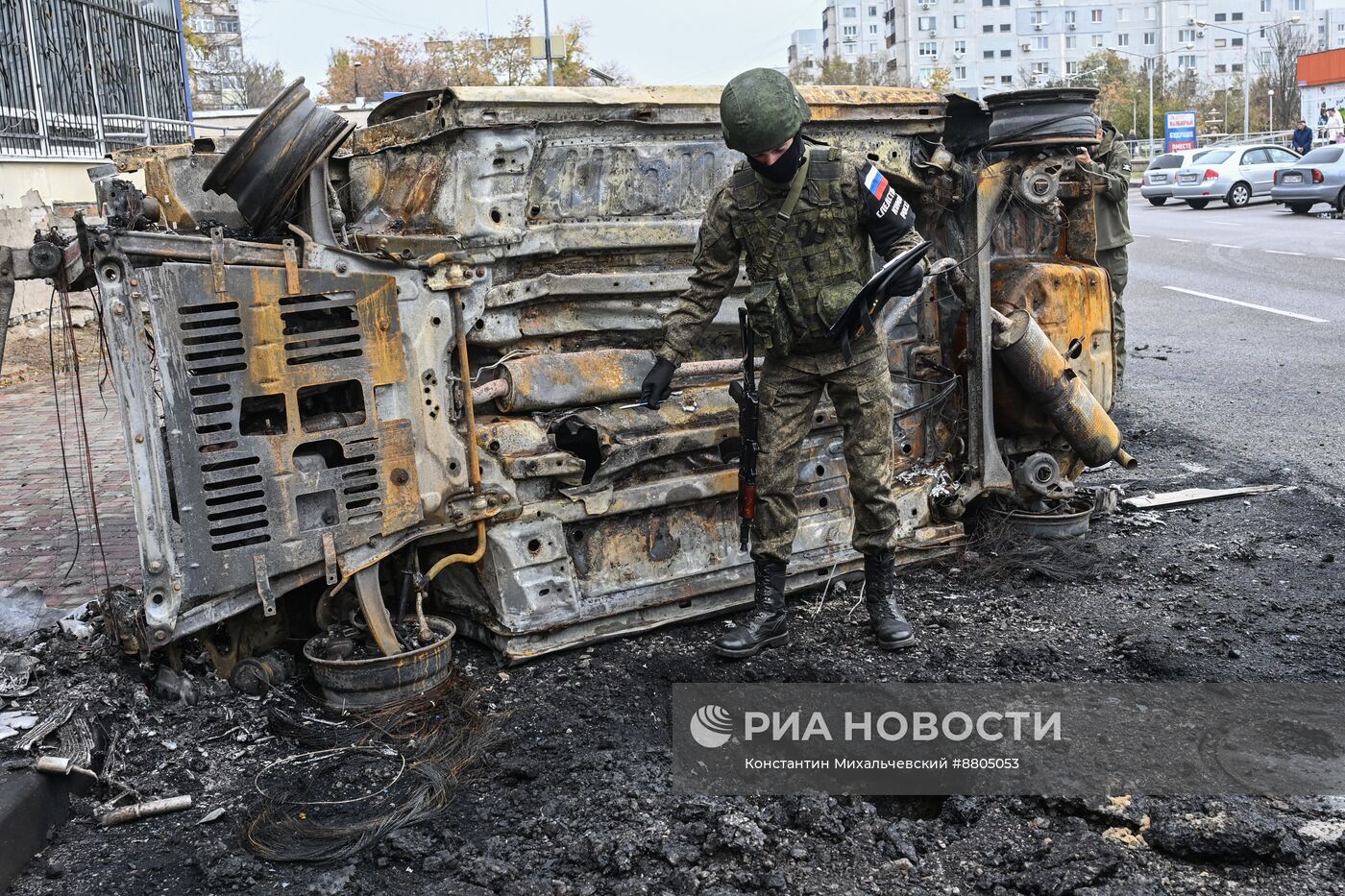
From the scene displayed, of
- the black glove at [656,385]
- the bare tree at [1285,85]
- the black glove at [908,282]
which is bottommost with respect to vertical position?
the black glove at [656,385]

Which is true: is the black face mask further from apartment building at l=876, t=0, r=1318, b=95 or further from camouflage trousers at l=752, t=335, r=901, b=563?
apartment building at l=876, t=0, r=1318, b=95

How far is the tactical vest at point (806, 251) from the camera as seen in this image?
14.0 feet

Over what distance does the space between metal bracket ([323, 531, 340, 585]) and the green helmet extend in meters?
1.88

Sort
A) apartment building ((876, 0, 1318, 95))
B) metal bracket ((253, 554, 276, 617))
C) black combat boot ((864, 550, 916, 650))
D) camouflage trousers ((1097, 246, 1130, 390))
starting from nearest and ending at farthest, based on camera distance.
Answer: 1. metal bracket ((253, 554, 276, 617))
2. black combat boot ((864, 550, 916, 650))
3. camouflage trousers ((1097, 246, 1130, 390))
4. apartment building ((876, 0, 1318, 95))

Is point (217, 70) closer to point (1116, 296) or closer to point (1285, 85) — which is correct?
point (1116, 296)

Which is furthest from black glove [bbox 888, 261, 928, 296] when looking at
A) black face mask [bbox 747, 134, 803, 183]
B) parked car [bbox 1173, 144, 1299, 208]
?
parked car [bbox 1173, 144, 1299, 208]

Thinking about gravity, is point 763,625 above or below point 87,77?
below

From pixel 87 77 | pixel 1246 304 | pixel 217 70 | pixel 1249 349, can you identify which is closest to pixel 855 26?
pixel 217 70

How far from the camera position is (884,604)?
4527 mm

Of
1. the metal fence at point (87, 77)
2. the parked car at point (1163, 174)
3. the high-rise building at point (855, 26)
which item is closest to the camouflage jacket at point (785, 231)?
the metal fence at point (87, 77)

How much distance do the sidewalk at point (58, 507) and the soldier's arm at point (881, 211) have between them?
108 inches

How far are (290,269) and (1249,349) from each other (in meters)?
8.59

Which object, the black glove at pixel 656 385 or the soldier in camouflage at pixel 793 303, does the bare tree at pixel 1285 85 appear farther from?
the black glove at pixel 656 385

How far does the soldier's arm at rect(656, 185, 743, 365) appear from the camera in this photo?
4383 mm
